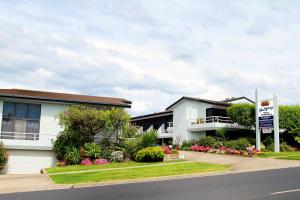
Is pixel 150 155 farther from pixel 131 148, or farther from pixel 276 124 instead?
pixel 276 124

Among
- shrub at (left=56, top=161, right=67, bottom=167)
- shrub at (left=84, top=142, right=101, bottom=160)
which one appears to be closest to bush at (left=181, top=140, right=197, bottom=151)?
shrub at (left=84, top=142, right=101, bottom=160)

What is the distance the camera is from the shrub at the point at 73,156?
27.4 meters

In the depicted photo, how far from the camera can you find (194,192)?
13.4 meters

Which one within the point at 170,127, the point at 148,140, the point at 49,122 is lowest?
the point at 148,140

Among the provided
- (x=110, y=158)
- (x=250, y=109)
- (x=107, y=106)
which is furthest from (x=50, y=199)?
(x=250, y=109)

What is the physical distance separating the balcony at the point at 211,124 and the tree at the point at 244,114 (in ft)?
4.93

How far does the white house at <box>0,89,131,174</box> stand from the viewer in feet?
94.3

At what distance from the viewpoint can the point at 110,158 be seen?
28.2 metres

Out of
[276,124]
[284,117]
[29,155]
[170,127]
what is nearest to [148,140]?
[29,155]

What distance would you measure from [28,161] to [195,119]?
2264 cm

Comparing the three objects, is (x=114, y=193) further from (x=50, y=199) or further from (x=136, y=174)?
(x=136, y=174)

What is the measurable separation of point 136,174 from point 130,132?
34.5 feet

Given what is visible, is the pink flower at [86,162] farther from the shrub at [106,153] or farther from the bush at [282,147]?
the bush at [282,147]

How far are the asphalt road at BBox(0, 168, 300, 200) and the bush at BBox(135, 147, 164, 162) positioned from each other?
417 inches
